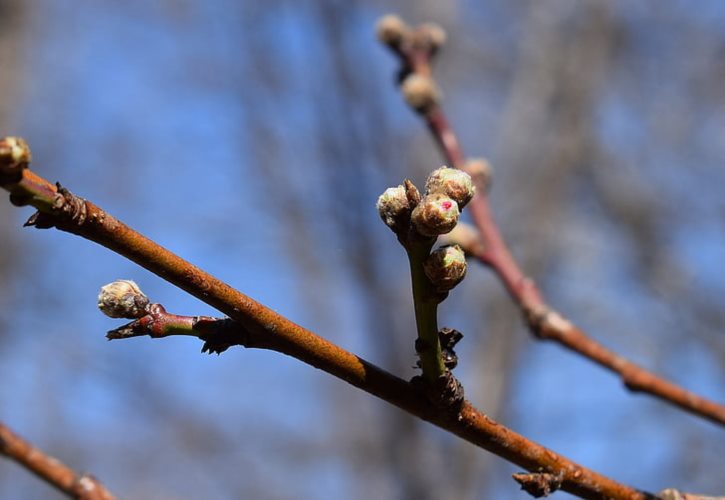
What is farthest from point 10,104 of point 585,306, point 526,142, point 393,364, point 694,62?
point 694,62

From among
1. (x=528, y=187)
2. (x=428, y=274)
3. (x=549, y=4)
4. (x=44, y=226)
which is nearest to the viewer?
(x=44, y=226)

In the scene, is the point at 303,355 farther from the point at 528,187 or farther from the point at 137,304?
the point at 528,187

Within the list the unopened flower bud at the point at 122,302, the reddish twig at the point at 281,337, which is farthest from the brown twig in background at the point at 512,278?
the unopened flower bud at the point at 122,302

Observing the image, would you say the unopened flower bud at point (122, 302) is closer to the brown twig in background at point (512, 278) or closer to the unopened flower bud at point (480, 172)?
the brown twig in background at point (512, 278)

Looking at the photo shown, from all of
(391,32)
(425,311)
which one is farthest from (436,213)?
(391,32)

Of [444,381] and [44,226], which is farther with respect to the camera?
[444,381]

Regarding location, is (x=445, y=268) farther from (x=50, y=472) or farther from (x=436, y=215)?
(x=50, y=472)
